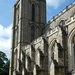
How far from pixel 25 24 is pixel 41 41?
1149cm

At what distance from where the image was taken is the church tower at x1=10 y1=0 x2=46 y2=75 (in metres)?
47.3

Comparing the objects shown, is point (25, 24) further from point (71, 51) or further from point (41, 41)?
point (71, 51)

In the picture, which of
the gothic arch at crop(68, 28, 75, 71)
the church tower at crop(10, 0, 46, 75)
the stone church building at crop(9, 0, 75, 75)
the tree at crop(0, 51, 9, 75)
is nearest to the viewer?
the gothic arch at crop(68, 28, 75, 71)

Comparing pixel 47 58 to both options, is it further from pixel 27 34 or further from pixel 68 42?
pixel 27 34

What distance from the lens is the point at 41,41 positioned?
3753 centimetres

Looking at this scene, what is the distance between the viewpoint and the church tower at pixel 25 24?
47281mm

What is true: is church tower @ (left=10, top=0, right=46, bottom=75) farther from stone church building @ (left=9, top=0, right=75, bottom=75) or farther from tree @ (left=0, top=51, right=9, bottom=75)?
tree @ (left=0, top=51, right=9, bottom=75)

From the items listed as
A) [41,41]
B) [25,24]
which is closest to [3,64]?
[25,24]

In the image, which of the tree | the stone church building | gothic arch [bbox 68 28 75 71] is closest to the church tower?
the stone church building

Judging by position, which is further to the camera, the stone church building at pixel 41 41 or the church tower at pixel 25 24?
the church tower at pixel 25 24

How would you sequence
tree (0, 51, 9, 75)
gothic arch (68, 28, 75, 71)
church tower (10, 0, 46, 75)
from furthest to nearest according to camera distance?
tree (0, 51, 9, 75), church tower (10, 0, 46, 75), gothic arch (68, 28, 75, 71)

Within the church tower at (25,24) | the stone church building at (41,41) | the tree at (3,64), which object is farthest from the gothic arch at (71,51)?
the tree at (3,64)

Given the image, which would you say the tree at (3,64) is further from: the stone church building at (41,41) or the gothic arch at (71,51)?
the gothic arch at (71,51)

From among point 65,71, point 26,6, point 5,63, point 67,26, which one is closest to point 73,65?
point 65,71
